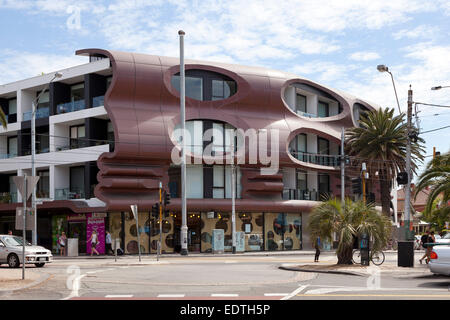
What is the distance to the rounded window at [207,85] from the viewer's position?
45.8 m

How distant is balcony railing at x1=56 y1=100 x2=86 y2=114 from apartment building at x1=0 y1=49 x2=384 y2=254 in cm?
9

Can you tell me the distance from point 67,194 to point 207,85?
43.7 ft

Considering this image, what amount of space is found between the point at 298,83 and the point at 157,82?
1356 cm

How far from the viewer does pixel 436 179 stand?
3052cm

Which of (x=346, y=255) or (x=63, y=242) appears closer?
(x=346, y=255)

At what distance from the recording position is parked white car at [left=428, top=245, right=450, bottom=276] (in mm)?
16859

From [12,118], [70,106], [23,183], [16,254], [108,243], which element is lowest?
[108,243]

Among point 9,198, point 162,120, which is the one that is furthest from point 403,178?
point 9,198

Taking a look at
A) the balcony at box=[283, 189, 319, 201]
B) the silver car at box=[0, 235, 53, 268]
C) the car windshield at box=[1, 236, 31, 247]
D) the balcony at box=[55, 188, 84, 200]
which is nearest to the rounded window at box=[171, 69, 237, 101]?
the balcony at box=[283, 189, 319, 201]

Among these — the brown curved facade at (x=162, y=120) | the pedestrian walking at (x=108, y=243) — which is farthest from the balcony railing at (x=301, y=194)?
the pedestrian walking at (x=108, y=243)

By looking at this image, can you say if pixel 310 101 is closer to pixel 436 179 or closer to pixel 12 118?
pixel 436 179

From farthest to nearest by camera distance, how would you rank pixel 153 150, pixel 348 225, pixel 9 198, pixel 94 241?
pixel 9 198
pixel 153 150
pixel 94 241
pixel 348 225

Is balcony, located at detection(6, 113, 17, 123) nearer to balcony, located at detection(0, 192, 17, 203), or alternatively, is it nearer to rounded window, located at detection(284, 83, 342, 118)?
balcony, located at detection(0, 192, 17, 203)
